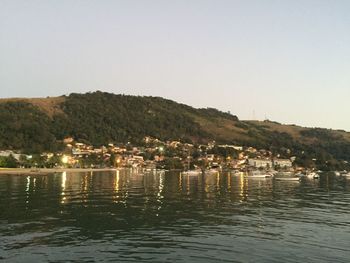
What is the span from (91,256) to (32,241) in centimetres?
610

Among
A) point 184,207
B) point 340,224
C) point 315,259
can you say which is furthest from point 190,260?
point 184,207

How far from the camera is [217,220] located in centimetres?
3850

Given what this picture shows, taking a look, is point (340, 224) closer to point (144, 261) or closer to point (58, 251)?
point (144, 261)

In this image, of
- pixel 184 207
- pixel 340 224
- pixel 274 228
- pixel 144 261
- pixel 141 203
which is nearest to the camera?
pixel 144 261

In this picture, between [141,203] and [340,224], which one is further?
[141,203]

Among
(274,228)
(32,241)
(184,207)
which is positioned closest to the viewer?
(32,241)

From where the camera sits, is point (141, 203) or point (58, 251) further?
point (141, 203)

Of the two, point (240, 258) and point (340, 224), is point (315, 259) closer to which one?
point (240, 258)

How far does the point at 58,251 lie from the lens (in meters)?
25.0

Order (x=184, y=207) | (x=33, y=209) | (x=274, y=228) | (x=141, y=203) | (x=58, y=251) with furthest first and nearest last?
(x=141, y=203)
(x=184, y=207)
(x=33, y=209)
(x=274, y=228)
(x=58, y=251)

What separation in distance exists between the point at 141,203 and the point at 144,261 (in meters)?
29.5

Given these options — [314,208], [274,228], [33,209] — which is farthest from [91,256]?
[314,208]

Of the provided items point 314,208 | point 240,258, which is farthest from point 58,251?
point 314,208

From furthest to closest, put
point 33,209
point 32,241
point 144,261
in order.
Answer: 1. point 33,209
2. point 32,241
3. point 144,261
